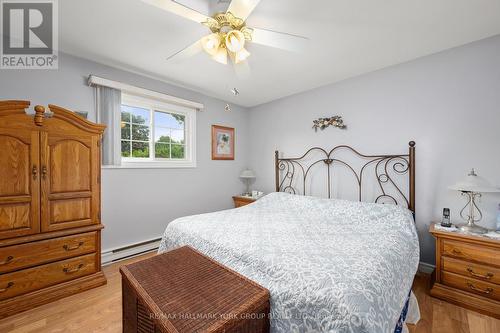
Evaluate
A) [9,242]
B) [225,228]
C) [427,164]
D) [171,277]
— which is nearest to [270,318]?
[171,277]

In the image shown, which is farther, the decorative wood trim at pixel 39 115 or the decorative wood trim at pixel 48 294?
the decorative wood trim at pixel 39 115

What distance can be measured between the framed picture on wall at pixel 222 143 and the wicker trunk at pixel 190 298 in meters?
2.43

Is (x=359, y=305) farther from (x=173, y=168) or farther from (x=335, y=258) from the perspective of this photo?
(x=173, y=168)

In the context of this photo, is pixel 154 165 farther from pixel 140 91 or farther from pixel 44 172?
pixel 44 172

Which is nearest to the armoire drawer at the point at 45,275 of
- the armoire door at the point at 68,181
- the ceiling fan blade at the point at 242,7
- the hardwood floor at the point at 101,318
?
the hardwood floor at the point at 101,318

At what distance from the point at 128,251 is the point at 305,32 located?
321cm

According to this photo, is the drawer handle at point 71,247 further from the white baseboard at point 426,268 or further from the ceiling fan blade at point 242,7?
the white baseboard at point 426,268

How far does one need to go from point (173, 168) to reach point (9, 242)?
1.77 metres

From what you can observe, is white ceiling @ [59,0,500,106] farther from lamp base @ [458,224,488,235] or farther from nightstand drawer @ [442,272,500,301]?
nightstand drawer @ [442,272,500,301]

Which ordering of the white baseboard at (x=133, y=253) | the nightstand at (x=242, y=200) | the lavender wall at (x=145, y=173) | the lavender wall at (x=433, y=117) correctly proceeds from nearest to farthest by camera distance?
the lavender wall at (x=433, y=117)
the lavender wall at (x=145, y=173)
the white baseboard at (x=133, y=253)
the nightstand at (x=242, y=200)

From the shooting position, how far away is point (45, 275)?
1.89 metres

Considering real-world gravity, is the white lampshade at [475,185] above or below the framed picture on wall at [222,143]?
below

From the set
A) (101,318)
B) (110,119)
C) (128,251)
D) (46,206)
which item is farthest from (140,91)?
(101,318)

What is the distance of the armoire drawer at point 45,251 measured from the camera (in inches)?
68.1
